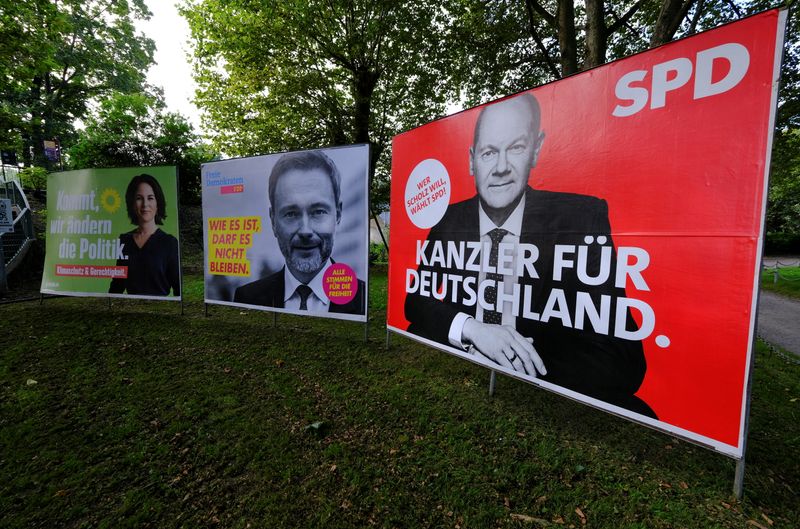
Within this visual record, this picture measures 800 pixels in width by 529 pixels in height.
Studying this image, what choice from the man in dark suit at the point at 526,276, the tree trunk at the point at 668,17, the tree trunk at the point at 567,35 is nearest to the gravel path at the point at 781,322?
the tree trunk at the point at 668,17

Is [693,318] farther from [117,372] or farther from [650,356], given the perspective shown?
[117,372]

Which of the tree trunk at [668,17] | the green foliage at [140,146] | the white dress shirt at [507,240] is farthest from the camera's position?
the green foliage at [140,146]

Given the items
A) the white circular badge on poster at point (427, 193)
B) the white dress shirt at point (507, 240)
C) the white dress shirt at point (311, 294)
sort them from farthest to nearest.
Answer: the white dress shirt at point (311, 294)
the white circular badge on poster at point (427, 193)
the white dress shirt at point (507, 240)

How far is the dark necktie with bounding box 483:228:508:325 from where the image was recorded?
331cm

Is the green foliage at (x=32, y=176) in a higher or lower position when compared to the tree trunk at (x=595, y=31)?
lower

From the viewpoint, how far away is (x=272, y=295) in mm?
5348

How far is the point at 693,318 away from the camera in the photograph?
225cm

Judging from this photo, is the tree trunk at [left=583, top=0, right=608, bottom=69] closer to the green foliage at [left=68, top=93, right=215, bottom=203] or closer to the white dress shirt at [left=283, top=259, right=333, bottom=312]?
the white dress shirt at [left=283, top=259, right=333, bottom=312]

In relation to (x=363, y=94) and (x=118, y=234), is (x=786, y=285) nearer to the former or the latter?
(x=363, y=94)

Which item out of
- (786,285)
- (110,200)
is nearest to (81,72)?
(110,200)

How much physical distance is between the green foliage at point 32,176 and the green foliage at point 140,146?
4.28ft

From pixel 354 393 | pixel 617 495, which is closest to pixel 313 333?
pixel 354 393

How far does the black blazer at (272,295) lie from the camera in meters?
4.80

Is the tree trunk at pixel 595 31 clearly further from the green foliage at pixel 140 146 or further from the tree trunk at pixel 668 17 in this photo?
the green foliage at pixel 140 146
